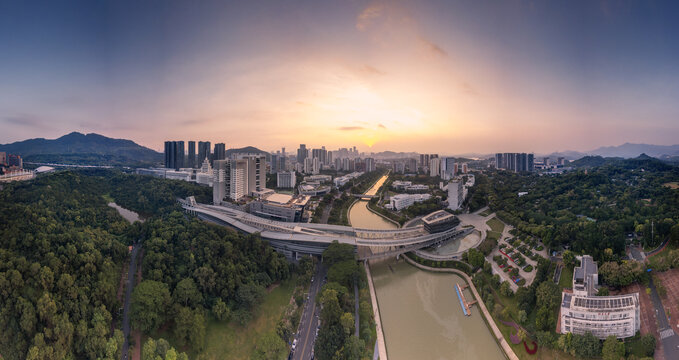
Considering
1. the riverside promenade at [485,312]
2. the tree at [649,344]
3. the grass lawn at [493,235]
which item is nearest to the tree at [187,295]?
the riverside promenade at [485,312]

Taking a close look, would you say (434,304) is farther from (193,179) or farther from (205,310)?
(193,179)

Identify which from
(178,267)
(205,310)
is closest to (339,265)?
(205,310)

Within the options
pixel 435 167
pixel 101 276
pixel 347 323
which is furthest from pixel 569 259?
pixel 435 167

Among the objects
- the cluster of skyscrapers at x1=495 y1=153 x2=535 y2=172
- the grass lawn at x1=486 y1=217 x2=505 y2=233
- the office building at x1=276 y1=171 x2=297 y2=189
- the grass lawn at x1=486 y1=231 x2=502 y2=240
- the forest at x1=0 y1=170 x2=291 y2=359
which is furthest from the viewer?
the cluster of skyscrapers at x1=495 y1=153 x2=535 y2=172

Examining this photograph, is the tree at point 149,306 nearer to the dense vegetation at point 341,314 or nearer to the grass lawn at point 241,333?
the grass lawn at point 241,333

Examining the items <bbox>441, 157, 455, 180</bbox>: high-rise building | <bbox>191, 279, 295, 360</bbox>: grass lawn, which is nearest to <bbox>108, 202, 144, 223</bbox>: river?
<bbox>191, 279, 295, 360</bbox>: grass lawn

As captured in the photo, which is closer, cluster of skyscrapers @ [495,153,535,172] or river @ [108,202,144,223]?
river @ [108,202,144,223]

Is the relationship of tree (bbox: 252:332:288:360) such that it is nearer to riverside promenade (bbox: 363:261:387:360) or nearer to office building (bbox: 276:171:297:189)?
riverside promenade (bbox: 363:261:387:360)

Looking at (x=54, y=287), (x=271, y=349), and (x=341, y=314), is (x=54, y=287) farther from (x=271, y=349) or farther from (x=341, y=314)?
(x=341, y=314)
